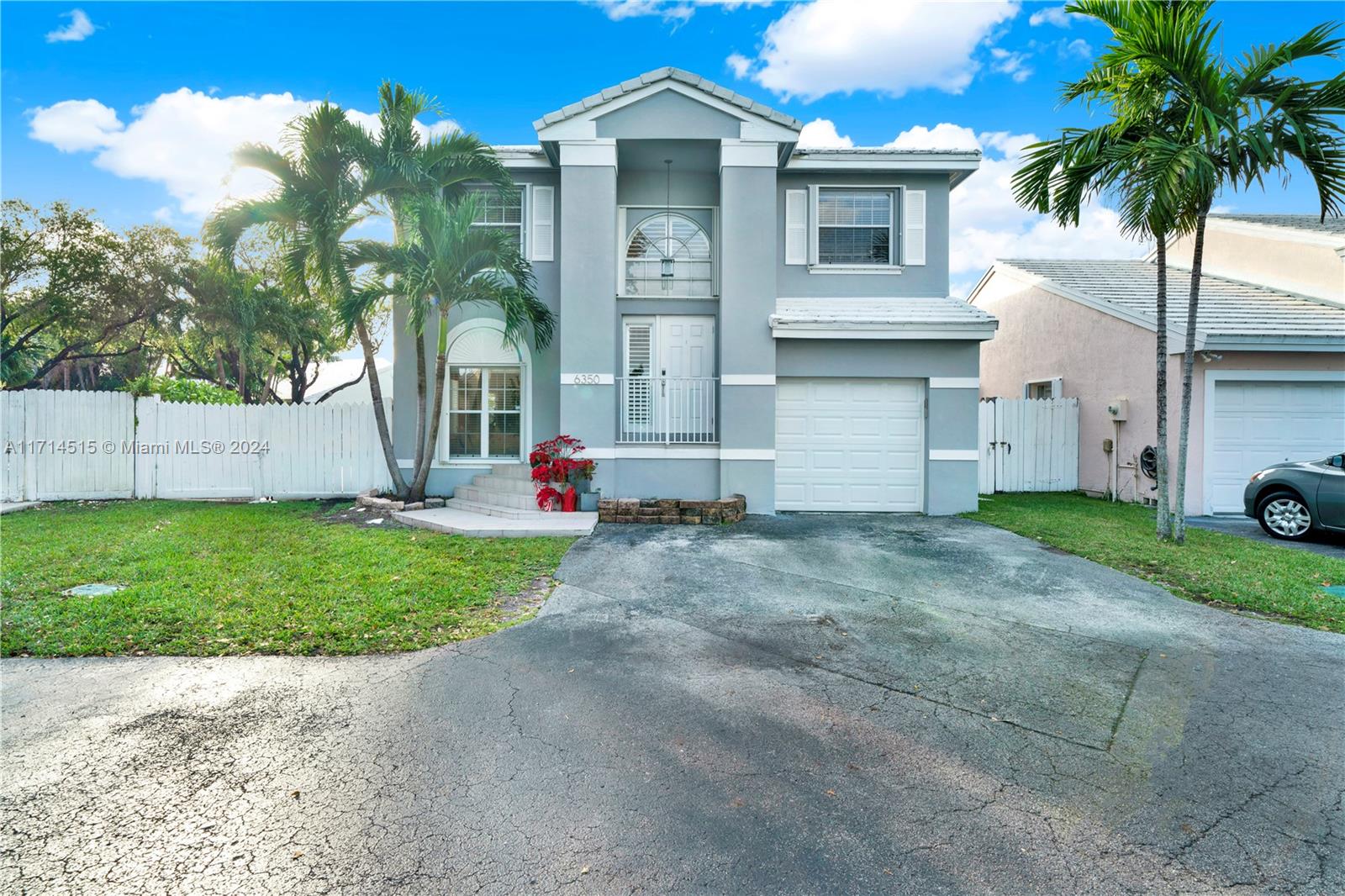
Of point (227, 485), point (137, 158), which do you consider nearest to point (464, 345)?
point (227, 485)

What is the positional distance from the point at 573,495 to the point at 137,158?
13.6 metres

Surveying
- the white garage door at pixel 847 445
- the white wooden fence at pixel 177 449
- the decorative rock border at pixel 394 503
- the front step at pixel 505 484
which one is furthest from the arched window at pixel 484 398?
the white garage door at pixel 847 445

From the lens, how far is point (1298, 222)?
1476 cm

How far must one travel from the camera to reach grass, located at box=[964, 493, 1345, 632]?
5.94 metres

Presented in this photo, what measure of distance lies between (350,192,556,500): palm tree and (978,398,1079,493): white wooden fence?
989 centimetres

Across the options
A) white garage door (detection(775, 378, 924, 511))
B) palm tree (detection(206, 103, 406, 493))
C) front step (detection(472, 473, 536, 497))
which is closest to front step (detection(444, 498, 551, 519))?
front step (detection(472, 473, 536, 497))

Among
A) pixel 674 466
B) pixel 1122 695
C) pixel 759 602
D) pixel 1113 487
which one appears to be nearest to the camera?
pixel 1122 695

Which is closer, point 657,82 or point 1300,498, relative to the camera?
point 1300,498

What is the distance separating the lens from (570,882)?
2.37m

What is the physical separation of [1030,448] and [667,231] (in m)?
9.00

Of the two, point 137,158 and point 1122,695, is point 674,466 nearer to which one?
point 1122,695

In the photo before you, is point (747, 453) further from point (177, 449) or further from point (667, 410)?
point (177, 449)

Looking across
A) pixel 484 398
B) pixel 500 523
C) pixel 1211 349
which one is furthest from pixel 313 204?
pixel 1211 349

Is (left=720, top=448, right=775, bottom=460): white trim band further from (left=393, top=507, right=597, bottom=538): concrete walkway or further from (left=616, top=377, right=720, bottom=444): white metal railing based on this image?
(left=393, top=507, right=597, bottom=538): concrete walkway
